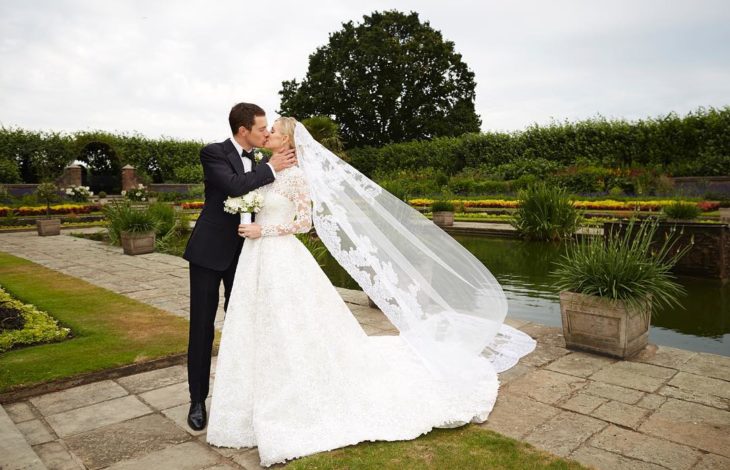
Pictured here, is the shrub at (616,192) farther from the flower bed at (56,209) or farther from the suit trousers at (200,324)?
the flower bed at (56,209)

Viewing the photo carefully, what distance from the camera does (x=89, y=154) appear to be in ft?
108

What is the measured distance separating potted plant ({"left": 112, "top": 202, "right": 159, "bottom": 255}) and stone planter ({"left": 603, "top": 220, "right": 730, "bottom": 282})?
33.2 ft

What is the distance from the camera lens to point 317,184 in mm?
3795

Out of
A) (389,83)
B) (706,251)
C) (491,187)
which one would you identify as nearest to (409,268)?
(706,251)

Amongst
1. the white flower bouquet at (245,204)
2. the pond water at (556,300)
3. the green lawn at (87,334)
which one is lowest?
the pond water at (556,300)

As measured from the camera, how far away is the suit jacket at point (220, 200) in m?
3.11

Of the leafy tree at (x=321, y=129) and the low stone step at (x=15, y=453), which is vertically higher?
the leafy tree at (x=321, y=129)

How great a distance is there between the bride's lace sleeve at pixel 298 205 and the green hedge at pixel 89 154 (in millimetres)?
29116

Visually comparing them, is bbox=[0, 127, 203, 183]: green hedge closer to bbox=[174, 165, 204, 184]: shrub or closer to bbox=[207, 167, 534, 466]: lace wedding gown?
bbox=[174, 165, 204, 184]: shrub

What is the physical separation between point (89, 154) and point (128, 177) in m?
4.52

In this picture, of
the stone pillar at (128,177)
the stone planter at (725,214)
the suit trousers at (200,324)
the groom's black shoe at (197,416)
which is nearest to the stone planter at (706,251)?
the stone planter at (725,214)

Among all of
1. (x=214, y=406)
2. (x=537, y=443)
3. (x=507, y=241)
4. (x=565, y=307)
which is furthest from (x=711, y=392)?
(x=507, y=241)

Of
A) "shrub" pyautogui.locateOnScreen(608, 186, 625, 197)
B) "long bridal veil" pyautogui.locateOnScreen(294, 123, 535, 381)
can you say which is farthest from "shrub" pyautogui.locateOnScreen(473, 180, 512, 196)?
"long bridal veil" pyautogui.locateOnScreen(294, 123, 535, 381)

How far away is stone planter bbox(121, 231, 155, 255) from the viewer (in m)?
11.8
